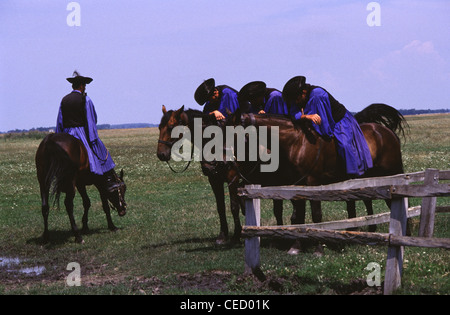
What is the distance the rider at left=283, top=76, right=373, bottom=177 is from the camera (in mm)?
10273

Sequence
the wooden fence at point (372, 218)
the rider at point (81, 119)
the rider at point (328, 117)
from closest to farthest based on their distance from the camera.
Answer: the wooden fence at point (372, 218) < the rider at point (328, 117) < the rider at point (81, 119)

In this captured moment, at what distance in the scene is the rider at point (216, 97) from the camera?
11.2m

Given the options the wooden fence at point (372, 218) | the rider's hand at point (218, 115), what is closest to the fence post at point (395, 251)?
the wooden fence at point (372, 218)

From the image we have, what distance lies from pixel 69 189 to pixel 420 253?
760 centimetres

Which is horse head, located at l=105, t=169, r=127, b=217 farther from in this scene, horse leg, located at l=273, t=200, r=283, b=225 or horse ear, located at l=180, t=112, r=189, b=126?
horse leg, located at l=273, t=200, r=283, b=225

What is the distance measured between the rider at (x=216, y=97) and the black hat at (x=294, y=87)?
3.96 feet

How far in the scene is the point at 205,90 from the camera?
36.6ft

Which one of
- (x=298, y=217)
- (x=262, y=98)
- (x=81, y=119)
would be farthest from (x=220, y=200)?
(x=81, y=119)

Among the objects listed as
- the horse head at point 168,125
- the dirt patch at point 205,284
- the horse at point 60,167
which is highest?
the horse head at point 168,125

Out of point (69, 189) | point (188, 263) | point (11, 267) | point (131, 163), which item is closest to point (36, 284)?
point (11, 267)

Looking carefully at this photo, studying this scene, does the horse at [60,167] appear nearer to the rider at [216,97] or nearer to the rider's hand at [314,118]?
the rider at [216,97]

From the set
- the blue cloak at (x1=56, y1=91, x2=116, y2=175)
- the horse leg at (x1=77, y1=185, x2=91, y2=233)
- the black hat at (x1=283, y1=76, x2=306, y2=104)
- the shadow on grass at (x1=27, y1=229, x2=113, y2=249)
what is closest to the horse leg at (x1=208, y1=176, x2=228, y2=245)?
the black hat at (x1=283, y1=76, x2=306, y2=104)
